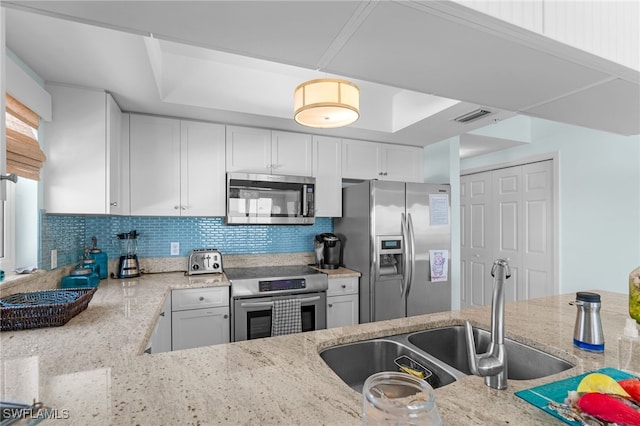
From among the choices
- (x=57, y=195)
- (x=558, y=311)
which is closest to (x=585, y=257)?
(x=558, y=311)

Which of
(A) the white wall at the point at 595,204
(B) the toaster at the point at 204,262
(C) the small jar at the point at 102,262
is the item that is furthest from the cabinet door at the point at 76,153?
(A) the white wall at the point at 595,204

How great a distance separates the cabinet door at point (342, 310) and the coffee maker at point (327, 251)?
36cm

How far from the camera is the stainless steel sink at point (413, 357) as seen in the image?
1.17m

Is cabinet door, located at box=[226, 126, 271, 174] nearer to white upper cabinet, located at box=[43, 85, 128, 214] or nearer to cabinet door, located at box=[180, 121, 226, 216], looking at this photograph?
cabinet door, located at box=[180, 121, 226, 216]

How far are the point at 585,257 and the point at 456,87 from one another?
9.59 feet

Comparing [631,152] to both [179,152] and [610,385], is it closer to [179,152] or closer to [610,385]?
[610,385]

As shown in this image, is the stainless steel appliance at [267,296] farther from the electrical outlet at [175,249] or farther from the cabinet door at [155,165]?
the cabinet door at [155,165]

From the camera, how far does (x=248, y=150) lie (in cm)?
279

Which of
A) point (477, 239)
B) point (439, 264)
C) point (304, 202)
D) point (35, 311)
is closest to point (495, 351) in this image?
point (35, 311)

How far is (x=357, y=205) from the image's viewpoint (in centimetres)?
299

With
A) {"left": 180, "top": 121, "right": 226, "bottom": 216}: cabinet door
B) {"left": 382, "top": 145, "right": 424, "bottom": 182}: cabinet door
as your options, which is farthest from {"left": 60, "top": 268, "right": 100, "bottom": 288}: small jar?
{"left": 382, "top": 145, "right": 424, "bottom": 182}: cabinet door

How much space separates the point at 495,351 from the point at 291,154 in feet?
7.88

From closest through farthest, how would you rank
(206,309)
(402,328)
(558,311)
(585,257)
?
1. (402,328)
2. (558,311)
3. (206,309)
4. (585,257)

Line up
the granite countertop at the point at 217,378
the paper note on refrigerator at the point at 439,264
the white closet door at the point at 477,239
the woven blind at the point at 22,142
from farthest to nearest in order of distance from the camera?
the white closet door at the point at 477,239 → the paper note on refrigerator at the point at 439,264 → the woven blind at the point at 22,142 → the granite countertop at the point at 217,378
